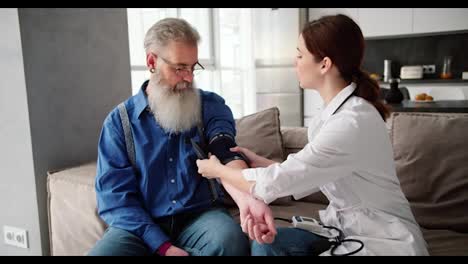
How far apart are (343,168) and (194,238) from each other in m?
0.60

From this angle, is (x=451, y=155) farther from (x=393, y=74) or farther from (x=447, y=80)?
(x=393, y=74)

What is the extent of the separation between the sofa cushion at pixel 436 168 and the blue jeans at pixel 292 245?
718mm

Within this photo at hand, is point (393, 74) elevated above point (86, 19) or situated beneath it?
situated beneath

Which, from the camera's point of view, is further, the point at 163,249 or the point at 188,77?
the point at 188,77

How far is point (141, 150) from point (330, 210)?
741 mm

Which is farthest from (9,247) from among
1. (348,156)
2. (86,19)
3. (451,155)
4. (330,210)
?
(451,155)

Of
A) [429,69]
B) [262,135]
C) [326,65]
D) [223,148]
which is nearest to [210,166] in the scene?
[223,148]

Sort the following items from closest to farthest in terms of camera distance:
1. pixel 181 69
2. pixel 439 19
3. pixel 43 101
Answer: pixel 181 69
pixel 43 101
pixel 439 19

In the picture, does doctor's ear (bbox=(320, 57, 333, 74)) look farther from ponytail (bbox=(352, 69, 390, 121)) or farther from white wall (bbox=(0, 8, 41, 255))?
white wall (bbox=(0, 8, 41, 255))

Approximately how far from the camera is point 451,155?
5.33ft

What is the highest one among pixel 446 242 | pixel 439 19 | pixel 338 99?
pixel 439 19

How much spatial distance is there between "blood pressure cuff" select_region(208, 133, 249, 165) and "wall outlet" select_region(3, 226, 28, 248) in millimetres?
1138

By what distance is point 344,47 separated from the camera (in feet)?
4.05

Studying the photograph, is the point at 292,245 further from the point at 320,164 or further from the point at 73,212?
the point at 73,212
